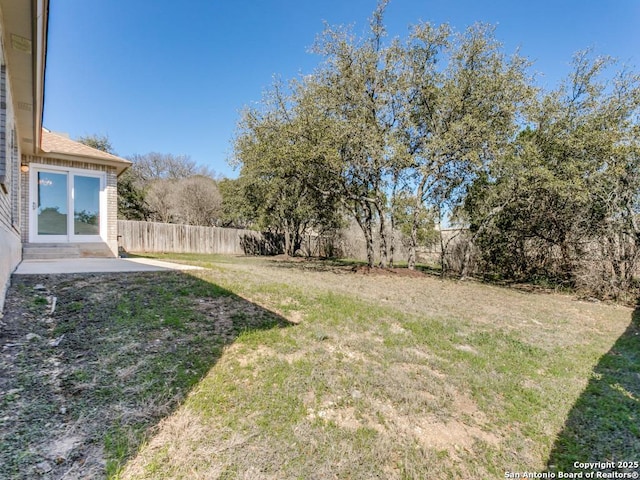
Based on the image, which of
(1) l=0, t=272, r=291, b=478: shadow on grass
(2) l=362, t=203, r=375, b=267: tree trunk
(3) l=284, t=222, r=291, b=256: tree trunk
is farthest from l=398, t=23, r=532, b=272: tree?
(3) l=284, t=222, r=291, b=256: tree trunk

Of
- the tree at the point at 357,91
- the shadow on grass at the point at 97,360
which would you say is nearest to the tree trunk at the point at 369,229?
the tree at the point at 357,91

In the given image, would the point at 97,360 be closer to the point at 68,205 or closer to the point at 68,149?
the point at 68,205

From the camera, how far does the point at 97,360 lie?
256 centimetres

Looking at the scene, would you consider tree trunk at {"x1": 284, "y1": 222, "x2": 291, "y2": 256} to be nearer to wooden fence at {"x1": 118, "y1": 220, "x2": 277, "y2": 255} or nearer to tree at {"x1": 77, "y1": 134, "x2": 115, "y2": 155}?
wooden fence at {"x1": 118, "y1": 220, "x2": 277, "y2": 255}

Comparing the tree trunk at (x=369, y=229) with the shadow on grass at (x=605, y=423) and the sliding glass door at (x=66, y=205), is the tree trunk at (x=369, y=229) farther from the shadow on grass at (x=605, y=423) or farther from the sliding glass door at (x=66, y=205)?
the sliding glass door at (x=66, y=205)

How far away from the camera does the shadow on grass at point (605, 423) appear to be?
7.38ft

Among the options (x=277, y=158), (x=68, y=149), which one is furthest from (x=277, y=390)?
(x=68, y=149)

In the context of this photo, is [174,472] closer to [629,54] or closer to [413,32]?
[413,32]

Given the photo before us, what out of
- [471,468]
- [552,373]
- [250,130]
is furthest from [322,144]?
[471,468]

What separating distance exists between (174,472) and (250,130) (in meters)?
10.6

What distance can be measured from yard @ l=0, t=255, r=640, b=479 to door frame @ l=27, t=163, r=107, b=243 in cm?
402

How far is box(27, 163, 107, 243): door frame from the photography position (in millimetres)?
7340

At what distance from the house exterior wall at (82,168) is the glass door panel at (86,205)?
242mm

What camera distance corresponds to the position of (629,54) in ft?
26.3
